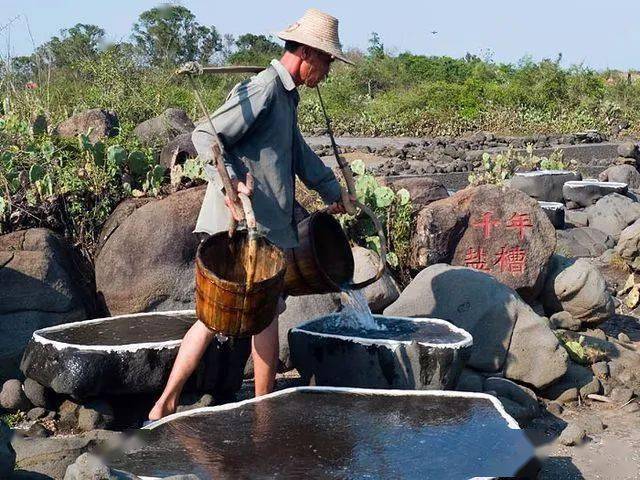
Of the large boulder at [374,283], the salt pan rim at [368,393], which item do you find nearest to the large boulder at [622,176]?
the large boulder at [374,283]

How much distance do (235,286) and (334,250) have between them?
1.47 m

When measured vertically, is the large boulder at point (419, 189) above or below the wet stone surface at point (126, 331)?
above

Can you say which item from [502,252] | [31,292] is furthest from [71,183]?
[502,252]

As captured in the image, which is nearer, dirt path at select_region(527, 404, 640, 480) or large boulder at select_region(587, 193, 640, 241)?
dirt path at select_region(527, 404, 640, 480)

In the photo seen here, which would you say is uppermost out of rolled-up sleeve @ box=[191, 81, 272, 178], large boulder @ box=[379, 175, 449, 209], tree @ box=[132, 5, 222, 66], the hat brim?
tree @ box=[132, 5, 222, 66]

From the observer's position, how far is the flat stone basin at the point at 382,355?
16.8ft

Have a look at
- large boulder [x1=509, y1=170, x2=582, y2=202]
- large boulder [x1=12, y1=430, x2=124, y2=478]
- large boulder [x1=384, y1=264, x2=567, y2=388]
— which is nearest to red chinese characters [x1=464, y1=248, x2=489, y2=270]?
large boulder [x1=384, y1=264, x2=567, y2=388]

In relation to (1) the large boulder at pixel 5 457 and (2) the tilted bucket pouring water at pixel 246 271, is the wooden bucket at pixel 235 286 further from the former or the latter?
(1) the large boulder at pixel 5 457

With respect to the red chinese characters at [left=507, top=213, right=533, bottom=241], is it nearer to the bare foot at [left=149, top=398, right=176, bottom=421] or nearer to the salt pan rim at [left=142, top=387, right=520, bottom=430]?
the salt pan rim at [left=142, top=387, right=520, bottom=430]

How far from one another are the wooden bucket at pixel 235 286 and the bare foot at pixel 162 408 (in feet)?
2.03

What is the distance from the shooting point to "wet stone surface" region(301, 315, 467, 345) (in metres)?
5.34

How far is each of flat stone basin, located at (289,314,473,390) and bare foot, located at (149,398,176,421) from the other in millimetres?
A: 889

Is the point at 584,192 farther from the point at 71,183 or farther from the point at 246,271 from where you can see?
the point at 246,271

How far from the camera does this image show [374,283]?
651 cm
